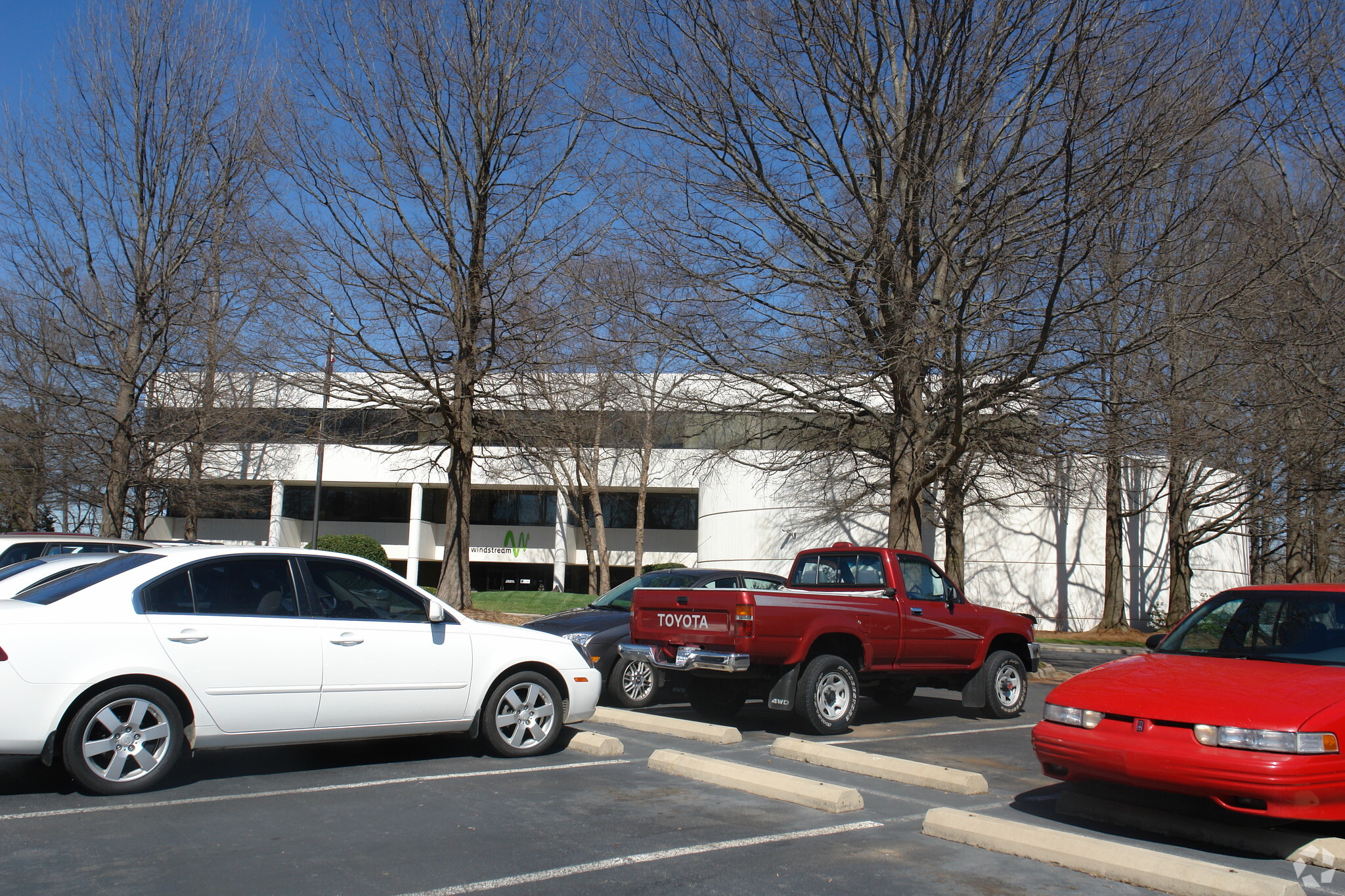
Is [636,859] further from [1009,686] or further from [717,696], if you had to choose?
[1009,686]

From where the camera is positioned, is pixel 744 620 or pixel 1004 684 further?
pixel 1004 684

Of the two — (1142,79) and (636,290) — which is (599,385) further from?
(1142,79)

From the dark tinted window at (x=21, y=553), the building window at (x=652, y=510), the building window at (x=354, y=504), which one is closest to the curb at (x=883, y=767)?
the dark tinted window at (x=21, y=553)

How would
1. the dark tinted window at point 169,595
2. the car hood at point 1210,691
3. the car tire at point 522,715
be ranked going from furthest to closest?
1. the car tire at point 522,715
2. the dark tinted window at point 169,595
3. the car hood at point 1210,691

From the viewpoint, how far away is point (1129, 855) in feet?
16.4

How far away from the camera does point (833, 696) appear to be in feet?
32.0

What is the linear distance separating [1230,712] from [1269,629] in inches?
62.3

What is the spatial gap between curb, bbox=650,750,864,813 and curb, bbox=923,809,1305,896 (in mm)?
616

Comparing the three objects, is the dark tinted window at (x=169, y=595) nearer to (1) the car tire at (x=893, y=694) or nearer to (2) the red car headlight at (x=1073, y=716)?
(2) the red car headlight at (x=1073, y=716)

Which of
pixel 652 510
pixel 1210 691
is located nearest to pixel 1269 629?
pixel 1210 691

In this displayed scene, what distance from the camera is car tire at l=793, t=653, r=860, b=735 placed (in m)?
9.42

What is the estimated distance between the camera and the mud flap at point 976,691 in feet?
37.1

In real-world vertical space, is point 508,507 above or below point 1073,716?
above

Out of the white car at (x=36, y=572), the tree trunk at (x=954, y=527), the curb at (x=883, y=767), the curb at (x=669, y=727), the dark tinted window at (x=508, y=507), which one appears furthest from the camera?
the dark tinted window at (x=508, y=507)
